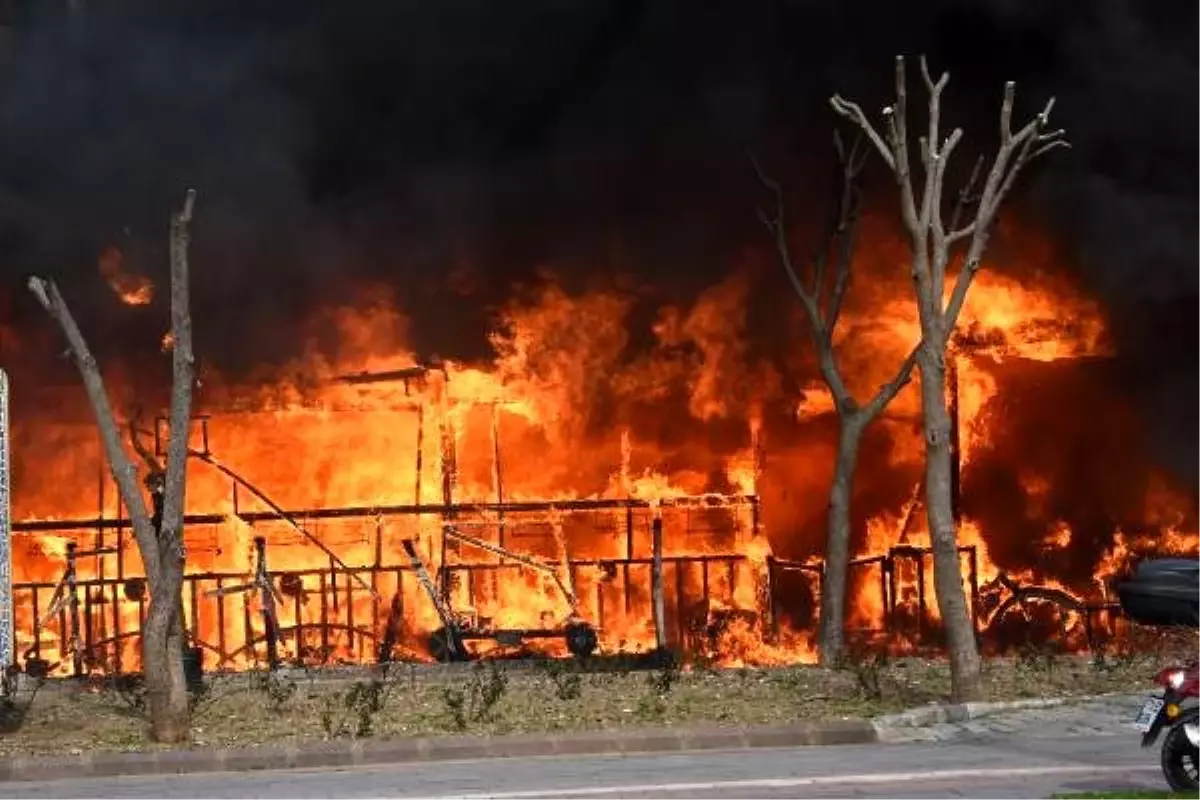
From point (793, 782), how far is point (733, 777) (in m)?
0.53

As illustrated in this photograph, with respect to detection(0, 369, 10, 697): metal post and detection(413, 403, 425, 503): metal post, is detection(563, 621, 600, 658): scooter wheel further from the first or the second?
detection(0, 369, 10, 697): metal post

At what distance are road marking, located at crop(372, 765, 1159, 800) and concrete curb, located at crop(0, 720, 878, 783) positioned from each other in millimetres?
2231

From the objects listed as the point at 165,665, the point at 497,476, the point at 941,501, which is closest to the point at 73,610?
the point at 497,476

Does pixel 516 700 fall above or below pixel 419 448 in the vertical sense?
below

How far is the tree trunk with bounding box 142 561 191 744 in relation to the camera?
13.9 metres

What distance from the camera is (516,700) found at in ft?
50.0

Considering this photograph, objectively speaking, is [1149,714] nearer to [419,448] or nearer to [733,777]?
[733,777]

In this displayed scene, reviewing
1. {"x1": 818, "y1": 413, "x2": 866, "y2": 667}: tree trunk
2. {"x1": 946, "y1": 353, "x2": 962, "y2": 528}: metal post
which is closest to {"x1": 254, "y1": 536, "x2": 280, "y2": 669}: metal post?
{"x1": 818, "y1": 413, "x2": 866, "y2": 667}: tree trunk

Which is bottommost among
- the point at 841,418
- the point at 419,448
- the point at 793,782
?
the point at 793,782

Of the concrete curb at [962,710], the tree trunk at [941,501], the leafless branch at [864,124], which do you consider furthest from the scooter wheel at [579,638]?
the leafless branch at [864,124]

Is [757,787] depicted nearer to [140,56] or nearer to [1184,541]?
[1184,541]

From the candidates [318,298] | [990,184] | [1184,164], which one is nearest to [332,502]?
[318,298]

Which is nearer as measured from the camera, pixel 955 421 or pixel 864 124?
pixel 864 124

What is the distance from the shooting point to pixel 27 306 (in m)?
23.4
